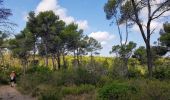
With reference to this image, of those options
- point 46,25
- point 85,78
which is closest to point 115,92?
point 85,78

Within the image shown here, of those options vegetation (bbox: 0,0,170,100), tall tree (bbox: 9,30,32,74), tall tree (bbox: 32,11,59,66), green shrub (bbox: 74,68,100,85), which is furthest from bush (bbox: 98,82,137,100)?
tall tree (bbox: 9,30,32,74)

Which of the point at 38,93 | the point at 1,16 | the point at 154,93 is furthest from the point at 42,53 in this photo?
the point at 154,93

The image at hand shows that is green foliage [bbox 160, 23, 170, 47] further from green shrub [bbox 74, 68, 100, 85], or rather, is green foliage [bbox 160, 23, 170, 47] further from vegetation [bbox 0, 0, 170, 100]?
green shrub [bbox 74, 68, 100, 85]

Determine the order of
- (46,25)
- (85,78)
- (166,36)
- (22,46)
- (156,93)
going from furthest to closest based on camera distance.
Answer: (22,46)
(46,25)
(166,36)
(85,78)
(156,93)

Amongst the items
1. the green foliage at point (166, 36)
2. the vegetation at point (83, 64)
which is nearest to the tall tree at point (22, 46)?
the vegetation at point (83, 64)

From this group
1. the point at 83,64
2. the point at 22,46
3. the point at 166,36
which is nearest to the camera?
the point at 83,64

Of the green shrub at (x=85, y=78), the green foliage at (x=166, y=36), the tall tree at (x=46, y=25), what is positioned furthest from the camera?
the tall tree at (x=46, y=25)

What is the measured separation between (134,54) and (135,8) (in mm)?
46541

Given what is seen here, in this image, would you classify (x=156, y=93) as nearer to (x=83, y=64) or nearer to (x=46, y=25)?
(x=83, y=64)

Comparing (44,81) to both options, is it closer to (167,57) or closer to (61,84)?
(61,84)

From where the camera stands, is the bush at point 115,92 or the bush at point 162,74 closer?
the bush at point 115,92

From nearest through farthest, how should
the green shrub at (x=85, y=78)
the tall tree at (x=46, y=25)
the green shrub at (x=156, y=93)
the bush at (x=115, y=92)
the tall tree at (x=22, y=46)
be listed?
the green shrub at (x=156, y=93) < the bush at (x=115, y=92) < the green shrub at (x=85, y=78) < the tall tree at (x=46, y=25) < the tall tree at (x=22, y=46)

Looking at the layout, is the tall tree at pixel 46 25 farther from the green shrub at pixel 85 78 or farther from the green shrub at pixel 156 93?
the green shrub at pixel 156 93

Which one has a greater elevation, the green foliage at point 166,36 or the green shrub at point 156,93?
the green foliage at point 166,36
